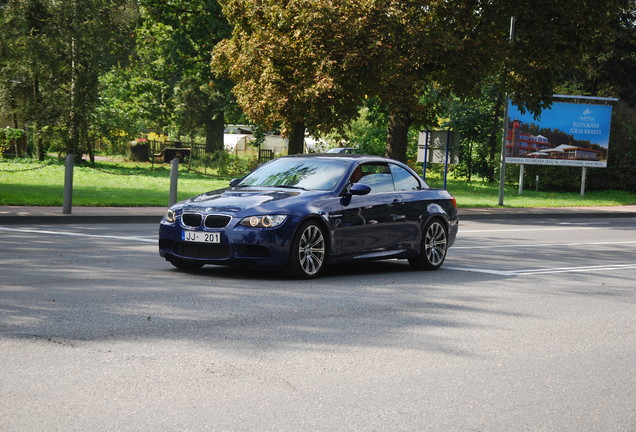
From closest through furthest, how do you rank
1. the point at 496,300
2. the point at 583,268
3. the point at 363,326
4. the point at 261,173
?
the point at 363,326 → the point at 496,300 → the point at 261,173 → the point at 583,268

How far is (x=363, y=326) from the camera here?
8.03 metres

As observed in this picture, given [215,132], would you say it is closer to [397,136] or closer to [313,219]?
[397,136]

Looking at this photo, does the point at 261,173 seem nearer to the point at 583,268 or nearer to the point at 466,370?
the point at 583,268

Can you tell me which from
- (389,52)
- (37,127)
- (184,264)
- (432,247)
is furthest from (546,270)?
(37,127)

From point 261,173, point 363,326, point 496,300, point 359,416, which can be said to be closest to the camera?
point 359,416

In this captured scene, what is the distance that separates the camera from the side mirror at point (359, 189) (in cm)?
1146

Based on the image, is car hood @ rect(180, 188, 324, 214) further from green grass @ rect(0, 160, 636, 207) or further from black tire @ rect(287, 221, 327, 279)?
green grass @ rect(0, 160, 636, 207)

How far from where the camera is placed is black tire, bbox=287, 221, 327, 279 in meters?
10.6

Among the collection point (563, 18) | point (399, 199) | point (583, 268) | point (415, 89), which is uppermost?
point (563, 18)

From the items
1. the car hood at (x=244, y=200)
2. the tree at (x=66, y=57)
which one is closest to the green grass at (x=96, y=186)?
the tree at (x=66, y=57)

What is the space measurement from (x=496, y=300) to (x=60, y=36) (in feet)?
109

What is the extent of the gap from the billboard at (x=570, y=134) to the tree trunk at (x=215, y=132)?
68.2ft

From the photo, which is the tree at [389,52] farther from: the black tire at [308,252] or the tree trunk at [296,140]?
the black tire at [308,252]

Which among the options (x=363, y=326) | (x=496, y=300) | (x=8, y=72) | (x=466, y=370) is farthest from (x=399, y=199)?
(x=8, y=72)
